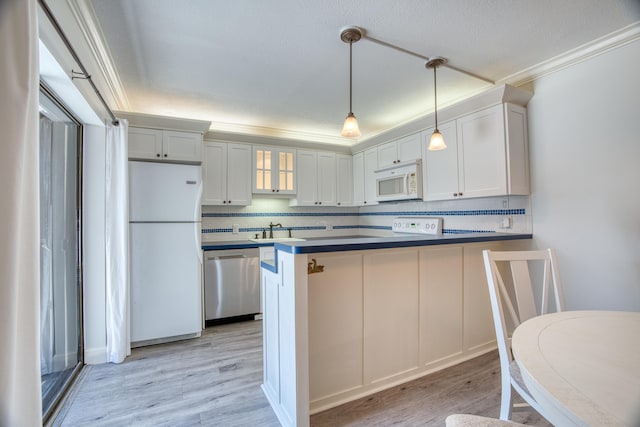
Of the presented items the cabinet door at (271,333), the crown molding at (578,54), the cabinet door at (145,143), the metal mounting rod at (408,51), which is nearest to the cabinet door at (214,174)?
the cabinet door at (145,143)

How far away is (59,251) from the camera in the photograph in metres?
2.05

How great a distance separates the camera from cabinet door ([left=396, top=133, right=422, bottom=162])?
130 inches

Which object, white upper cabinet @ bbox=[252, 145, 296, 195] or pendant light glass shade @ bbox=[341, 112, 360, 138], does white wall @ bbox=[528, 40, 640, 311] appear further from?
white upper cabinet @ bbox=[252, 145, 296, 195]

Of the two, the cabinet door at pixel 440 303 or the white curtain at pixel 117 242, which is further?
the white curtain at pixel 117 242

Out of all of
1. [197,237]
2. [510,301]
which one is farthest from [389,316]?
[197,237]

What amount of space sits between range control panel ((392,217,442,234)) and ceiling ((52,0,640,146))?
135 cm

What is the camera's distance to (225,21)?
6.01 ft

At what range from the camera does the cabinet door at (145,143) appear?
279 cm

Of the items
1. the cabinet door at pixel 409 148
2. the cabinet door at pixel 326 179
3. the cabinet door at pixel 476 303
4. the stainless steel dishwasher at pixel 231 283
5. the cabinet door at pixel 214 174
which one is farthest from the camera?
the cabinet door at pixel 326 179

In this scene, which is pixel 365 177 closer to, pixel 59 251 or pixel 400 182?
pixel 400 182

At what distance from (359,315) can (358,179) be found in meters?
2.74

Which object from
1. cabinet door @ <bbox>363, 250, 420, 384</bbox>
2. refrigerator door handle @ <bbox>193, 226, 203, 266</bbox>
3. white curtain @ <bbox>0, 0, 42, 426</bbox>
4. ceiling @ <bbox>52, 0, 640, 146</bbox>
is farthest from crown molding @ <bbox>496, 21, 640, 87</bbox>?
refrigerator door handle @ <bbox>193, 226, 203, 266</bbox>

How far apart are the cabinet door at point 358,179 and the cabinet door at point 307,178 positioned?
640mm

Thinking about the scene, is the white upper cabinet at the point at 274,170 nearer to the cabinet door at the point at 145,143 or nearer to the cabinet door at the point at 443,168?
the cabinet door at the point at 145,143
